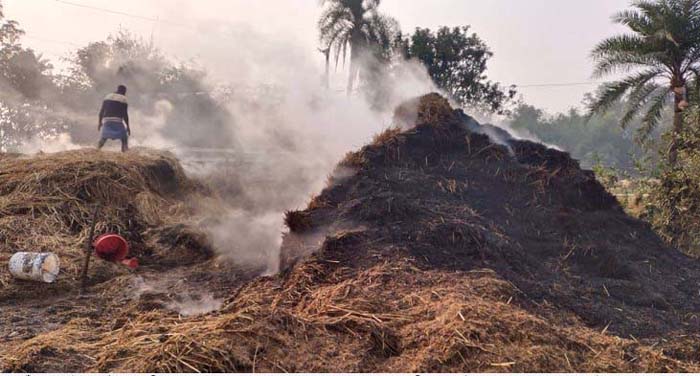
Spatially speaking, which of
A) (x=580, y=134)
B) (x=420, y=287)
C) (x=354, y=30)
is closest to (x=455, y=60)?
(x=354, y=30)

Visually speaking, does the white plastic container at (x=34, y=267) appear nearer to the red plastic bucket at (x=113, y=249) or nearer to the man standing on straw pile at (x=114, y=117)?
the red plastic bucket at (x=113, y=249)

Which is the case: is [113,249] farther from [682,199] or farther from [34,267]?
[682,199]

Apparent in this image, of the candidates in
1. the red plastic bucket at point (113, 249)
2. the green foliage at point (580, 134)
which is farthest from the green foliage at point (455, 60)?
the green foliage at point (580, 134)

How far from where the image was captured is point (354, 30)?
68.7 ft

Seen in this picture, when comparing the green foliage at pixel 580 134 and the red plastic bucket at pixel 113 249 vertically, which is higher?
the green foliage at pixel 580 134

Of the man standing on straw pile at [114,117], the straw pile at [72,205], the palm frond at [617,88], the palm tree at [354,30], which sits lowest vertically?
the straw pile at [72,205]

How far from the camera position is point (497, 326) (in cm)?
345

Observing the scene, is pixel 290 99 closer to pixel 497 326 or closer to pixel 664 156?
pixel 664 156

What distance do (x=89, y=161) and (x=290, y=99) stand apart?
28.1 ft

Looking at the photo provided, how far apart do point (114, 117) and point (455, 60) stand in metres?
13.4

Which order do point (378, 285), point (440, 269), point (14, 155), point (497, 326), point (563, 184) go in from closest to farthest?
1. point (497, 326)
2. point (378, 285)
3. point (440, 269)
4. point (563, 184)
5. point (14, 155)

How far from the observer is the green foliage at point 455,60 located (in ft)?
65.0

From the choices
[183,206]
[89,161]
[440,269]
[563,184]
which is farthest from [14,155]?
[563,184]

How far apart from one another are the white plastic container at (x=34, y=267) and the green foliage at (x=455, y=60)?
1634 centimetres
